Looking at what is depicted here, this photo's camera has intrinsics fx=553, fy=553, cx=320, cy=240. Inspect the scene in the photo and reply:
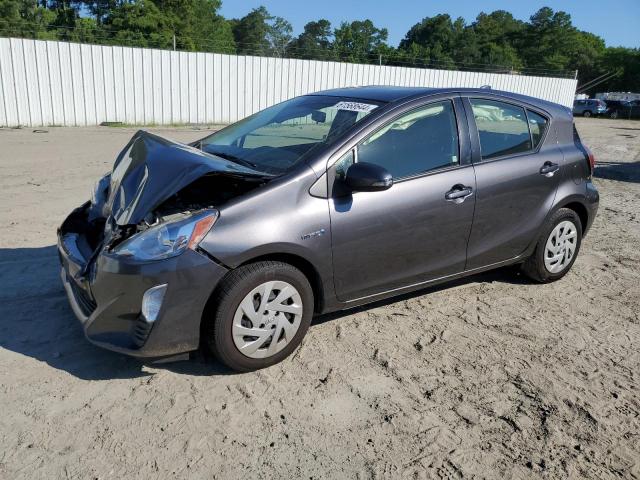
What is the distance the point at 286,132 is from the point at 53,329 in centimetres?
220

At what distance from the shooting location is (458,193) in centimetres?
407

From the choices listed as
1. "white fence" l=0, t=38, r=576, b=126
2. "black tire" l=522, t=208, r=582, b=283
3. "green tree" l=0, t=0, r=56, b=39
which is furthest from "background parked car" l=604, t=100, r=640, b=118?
"black tire" l=522, t=208, r=582, b=283

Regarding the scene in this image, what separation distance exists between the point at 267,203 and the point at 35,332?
1909mm

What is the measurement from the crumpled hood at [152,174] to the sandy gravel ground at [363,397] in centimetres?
96

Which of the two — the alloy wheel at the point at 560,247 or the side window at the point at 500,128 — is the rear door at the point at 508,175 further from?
the alloy wheel at the point at 560,247

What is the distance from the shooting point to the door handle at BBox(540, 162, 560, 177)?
4645 mm

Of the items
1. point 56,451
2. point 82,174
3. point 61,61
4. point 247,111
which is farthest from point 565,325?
point 247,111

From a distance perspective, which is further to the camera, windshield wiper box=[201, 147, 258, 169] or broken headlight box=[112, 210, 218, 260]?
windshield wiper box=[201, 147, 258, 169]

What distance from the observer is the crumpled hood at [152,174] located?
10.9 feet

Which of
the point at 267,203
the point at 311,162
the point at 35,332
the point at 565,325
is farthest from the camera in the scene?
the point at 565,325

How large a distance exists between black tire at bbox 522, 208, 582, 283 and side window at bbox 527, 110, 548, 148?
66cm

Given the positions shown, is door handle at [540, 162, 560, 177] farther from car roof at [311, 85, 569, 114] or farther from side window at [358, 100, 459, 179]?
side window at [358, 100, 459, 179]

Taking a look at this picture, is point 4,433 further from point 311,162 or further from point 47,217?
point 47,217

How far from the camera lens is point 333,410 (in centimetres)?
312
